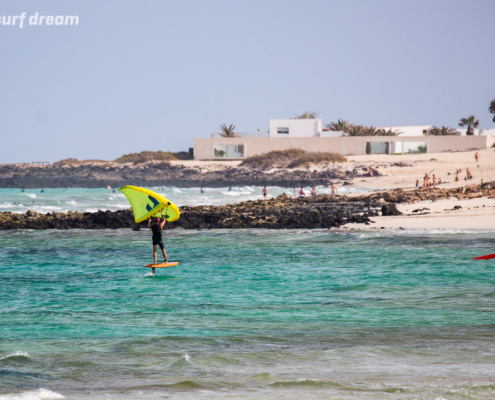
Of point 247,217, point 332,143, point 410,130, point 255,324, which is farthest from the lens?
point 410,130

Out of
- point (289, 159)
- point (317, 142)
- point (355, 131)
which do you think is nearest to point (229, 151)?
point (289, 159)

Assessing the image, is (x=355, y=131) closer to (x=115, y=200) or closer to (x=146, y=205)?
(x=115, y=200)

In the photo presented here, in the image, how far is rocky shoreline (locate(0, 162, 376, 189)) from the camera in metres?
68.1

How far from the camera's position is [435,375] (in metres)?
7.15

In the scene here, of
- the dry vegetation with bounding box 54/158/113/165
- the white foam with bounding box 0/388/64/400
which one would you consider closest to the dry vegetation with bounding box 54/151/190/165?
the dry vegetation with bounding box 54/158/113/165

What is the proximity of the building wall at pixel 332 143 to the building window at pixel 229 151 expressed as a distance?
1.40ft

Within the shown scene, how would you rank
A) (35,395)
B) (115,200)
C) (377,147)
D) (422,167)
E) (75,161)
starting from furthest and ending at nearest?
(75,161), (377,147), (422,167), (115,200), (35,395)

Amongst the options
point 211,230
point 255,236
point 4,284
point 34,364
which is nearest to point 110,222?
point 211,230

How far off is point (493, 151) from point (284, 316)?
65.1 metres

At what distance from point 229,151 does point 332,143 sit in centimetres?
1493

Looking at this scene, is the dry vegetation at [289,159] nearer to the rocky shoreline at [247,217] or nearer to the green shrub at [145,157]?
the green shrub at [145,157]

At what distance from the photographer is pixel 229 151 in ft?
277

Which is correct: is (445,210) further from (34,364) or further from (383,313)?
(34,364)

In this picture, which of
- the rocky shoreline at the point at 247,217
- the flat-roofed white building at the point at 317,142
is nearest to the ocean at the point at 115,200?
the rocky shoreline at the point at 247,217
